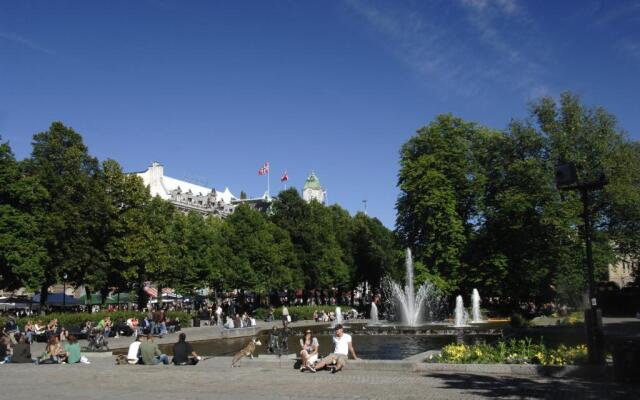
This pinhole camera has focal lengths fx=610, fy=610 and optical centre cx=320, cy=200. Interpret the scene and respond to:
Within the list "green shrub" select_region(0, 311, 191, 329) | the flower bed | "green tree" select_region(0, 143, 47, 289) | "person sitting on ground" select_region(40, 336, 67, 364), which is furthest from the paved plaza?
"green tree" select_region(0, 143, 47, 289)

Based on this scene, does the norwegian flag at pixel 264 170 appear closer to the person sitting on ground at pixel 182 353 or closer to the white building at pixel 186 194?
the white building at pixel 186 194

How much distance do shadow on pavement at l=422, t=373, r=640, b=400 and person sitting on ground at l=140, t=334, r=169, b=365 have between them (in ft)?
33.6

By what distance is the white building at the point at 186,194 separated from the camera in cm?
11238

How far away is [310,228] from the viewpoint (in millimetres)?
77125

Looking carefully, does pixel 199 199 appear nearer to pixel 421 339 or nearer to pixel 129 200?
pixel 129 200

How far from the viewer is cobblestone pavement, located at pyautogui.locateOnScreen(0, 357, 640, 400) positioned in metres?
13.1

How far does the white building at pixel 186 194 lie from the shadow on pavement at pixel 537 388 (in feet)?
301

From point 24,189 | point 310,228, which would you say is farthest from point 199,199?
point 24,189

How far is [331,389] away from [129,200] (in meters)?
43.9

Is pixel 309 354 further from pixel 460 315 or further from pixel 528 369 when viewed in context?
pixel 460 315

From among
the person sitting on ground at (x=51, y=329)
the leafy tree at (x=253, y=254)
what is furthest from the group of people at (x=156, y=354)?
the leafy tree at (x=253, y=254)

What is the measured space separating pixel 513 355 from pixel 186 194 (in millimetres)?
107526

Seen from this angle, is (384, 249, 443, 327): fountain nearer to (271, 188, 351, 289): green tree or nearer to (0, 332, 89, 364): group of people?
(271, 188, 351, 289): green tree

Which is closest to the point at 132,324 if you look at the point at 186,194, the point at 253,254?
the point at 253,254
